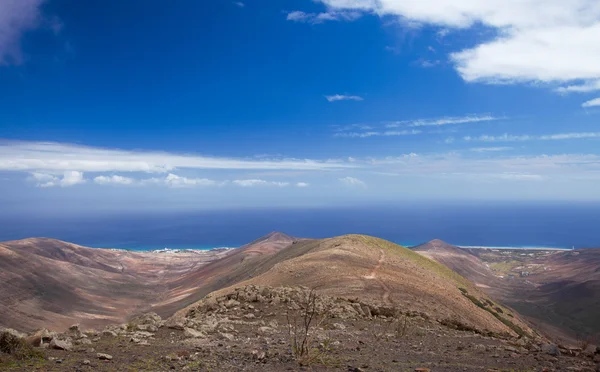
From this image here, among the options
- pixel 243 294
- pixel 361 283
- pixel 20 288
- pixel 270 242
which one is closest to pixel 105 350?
pixel 243 294

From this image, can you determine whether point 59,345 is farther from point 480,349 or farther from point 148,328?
point 480,349

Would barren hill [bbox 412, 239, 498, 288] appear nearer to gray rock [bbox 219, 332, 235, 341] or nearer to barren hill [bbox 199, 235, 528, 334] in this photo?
barren hill [bbox 199, 235, 528, 334]

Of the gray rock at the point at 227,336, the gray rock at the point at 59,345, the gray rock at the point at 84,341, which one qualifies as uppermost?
the gray rock at the point at 59,345

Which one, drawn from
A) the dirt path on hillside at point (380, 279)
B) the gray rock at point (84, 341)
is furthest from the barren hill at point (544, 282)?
the gray rock at point (84, 341)

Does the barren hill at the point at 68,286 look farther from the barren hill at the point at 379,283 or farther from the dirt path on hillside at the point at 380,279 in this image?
the dirt path on hillside at the point at 380,279

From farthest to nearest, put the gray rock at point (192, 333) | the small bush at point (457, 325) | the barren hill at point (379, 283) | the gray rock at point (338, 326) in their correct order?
the barren hill at point (379, 283) → the small bush at point (457, 325) → the gray rock at point (338, 326) → the gray rock at point (192, 333)

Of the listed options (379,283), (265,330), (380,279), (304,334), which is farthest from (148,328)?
(380,279)
